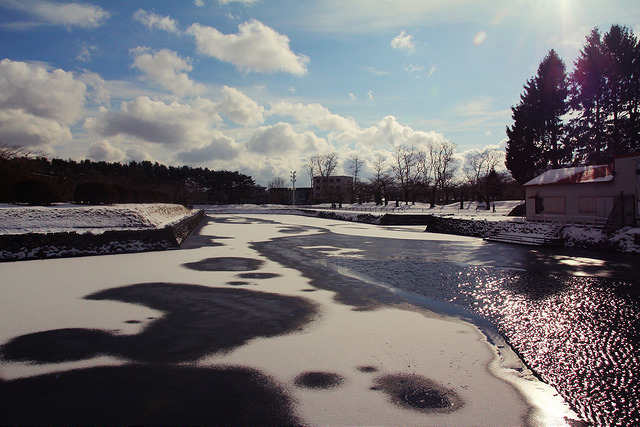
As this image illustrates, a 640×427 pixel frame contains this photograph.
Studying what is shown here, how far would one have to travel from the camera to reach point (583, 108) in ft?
135

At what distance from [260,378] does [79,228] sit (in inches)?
677

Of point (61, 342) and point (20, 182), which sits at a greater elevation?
point (20, 182)

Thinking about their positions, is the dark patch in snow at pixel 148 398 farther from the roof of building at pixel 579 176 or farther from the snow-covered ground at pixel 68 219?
the roof of building at pixel 579 176

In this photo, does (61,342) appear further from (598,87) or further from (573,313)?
(598,87)

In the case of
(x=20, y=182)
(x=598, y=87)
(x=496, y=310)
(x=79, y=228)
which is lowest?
(x=496, y=310)

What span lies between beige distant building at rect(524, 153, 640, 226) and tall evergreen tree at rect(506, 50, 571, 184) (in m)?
15.0

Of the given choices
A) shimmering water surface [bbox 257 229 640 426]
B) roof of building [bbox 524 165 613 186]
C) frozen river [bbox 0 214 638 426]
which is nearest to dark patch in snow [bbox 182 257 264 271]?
frozen river [bbox 0 214 638 426]

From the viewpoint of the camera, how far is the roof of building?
24.6 metres

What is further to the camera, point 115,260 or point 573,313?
point 115,260

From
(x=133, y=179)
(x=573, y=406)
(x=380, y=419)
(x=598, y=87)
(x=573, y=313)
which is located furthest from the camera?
(x=133, y=179)

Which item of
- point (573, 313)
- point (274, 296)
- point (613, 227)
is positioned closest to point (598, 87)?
point (613, 227)

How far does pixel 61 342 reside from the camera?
645cm

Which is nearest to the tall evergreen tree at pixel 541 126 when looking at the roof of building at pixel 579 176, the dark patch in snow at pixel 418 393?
the roof of building at pixel 579 176

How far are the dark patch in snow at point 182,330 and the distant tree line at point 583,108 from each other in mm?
41264
